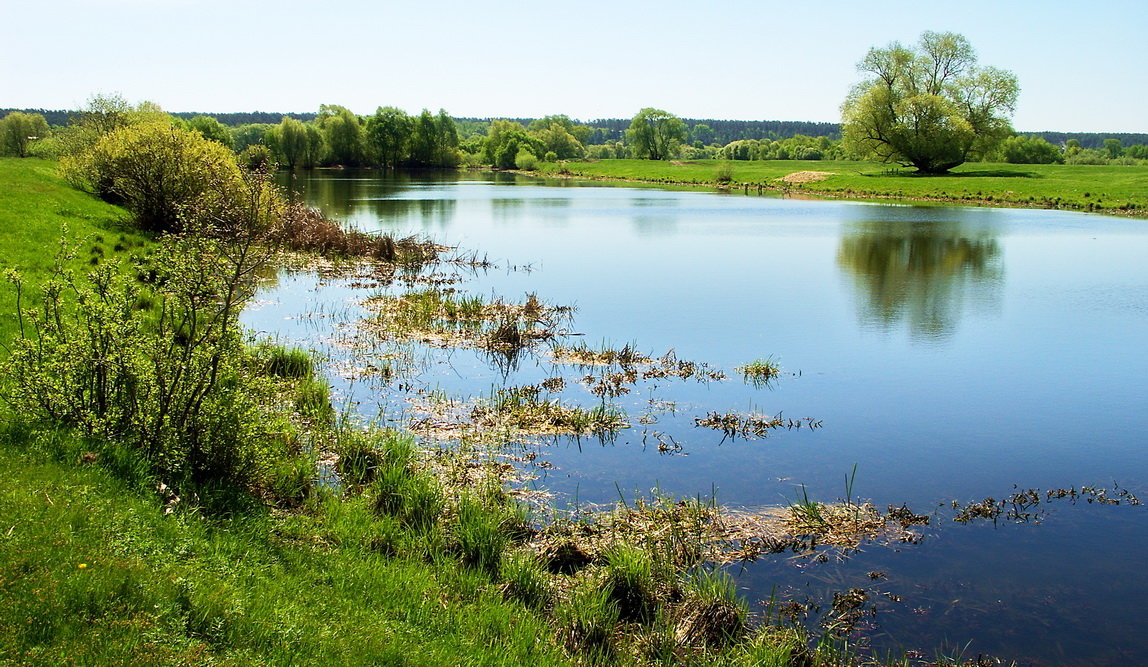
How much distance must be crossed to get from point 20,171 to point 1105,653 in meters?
36.2

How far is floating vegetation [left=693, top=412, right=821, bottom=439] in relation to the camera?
11.3 meters

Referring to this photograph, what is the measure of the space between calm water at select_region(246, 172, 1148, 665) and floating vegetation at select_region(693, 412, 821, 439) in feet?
0.81

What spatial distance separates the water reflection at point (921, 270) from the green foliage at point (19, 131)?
7684 centimetres

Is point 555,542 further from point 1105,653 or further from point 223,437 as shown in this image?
point 1105,653

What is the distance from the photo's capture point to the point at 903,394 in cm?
1306

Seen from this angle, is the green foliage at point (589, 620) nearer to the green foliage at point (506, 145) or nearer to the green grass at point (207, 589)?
the green grass at point (207, 589)

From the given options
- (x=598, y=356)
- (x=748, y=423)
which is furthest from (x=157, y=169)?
(x=748, y=423)

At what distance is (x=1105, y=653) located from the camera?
6.50 m

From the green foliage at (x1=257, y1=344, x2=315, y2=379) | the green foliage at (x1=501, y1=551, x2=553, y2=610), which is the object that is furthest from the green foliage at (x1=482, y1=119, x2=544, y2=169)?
the green foliage at (x1=501, y1=551, x2=553, y2=610)

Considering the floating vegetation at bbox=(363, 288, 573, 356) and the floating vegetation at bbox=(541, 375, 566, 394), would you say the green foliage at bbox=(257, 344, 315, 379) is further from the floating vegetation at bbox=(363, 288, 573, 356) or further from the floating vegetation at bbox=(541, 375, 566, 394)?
the floating vegetation at bbox=(541, 375, 566, 394)

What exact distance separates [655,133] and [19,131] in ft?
290

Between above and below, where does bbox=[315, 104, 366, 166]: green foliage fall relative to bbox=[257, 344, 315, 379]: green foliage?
above

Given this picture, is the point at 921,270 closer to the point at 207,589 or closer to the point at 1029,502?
the point at 1029,502

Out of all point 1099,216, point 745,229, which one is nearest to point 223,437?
point 745,229
